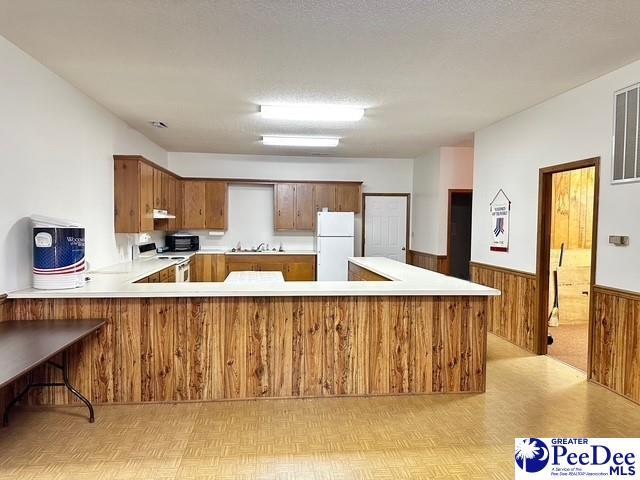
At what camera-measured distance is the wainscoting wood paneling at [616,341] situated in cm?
301

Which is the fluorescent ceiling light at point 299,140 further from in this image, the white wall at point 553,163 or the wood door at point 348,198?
the white wall at point 553,163

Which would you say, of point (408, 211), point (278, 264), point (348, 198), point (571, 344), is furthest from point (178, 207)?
point (571, 344)

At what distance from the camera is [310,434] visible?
2.55 metres

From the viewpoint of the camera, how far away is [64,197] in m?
3.48

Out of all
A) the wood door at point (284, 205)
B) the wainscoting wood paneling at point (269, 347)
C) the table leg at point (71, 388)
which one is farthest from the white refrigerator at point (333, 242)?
the table leg at point (71, 388)

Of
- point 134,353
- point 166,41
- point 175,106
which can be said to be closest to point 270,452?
point 134,353

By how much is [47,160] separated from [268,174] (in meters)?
4.19

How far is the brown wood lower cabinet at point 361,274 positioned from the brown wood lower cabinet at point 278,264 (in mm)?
1290

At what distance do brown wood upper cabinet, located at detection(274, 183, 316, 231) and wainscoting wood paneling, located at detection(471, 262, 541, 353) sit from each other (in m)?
3.01

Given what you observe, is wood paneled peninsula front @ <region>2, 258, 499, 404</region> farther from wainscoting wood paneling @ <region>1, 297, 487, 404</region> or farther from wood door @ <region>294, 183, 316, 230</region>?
wood door @ <region>294, 183, 316, 230</region>

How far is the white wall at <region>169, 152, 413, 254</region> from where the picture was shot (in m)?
7.05

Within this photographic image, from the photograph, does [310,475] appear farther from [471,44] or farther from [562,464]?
[471,44]

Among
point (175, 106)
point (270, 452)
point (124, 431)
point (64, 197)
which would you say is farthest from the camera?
point (175, 106)

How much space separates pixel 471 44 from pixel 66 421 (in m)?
3.71
